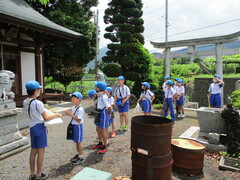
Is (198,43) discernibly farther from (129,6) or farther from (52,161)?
(52,161)

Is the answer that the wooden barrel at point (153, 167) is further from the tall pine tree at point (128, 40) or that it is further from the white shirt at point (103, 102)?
the tall pine tree at point (128, 40)

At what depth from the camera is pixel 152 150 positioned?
2854mm

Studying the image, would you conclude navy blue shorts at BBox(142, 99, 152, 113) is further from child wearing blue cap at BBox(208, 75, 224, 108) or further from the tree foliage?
the tree foliage

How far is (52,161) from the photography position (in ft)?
12.9

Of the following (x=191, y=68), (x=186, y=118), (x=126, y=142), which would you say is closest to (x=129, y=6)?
(x=186, y=118)

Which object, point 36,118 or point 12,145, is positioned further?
point 12,145

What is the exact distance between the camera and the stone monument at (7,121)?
4.26 metres

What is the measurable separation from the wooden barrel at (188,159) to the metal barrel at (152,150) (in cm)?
63

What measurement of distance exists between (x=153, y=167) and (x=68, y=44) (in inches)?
412

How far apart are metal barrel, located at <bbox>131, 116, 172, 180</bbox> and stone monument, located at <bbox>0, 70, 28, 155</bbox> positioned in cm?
313

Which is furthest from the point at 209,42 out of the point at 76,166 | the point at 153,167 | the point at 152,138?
the point at 76,166

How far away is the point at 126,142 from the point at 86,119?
3.33 meters

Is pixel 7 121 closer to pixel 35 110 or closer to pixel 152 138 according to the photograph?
pixel 35 110

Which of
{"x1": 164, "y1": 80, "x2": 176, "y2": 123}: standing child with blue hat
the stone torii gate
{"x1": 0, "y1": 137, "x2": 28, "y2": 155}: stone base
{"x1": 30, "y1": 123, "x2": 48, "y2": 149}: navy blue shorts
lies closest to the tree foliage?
the stone torii gate
